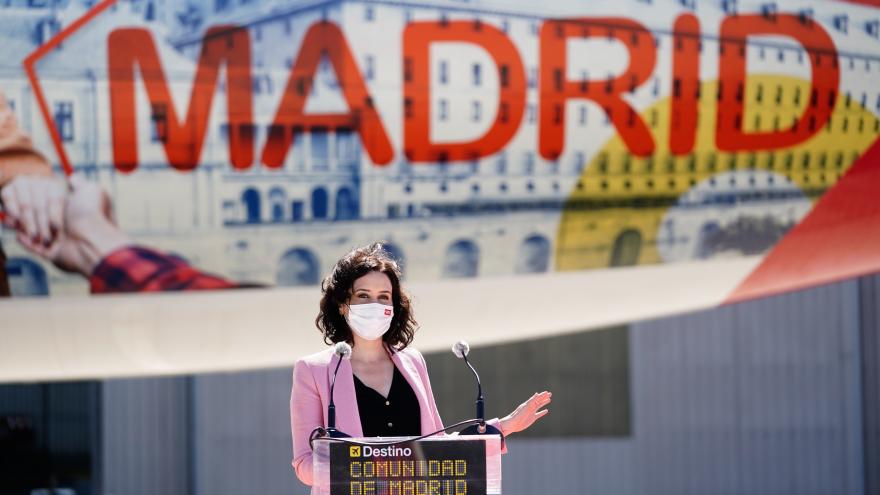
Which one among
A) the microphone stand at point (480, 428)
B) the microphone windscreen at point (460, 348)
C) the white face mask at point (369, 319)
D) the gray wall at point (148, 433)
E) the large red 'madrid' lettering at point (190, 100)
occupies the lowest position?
the gray wall at point (148, 433)

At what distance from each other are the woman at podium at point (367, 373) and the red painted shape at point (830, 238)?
12.4 feet

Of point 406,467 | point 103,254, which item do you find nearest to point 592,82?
point 103,254

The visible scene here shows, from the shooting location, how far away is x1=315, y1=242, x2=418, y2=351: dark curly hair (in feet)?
13.0

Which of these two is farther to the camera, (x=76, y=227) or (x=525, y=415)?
(x=76, y=227)

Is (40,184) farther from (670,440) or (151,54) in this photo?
(670,440)

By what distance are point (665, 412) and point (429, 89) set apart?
11.6 meters

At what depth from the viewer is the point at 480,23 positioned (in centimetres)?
680

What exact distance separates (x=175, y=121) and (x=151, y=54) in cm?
35

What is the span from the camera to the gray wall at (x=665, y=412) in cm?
1762

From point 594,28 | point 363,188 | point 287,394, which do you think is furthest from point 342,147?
point 287,394

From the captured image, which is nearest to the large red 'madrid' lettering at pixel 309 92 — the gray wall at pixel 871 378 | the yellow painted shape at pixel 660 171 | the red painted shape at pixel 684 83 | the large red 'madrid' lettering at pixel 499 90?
the large red 'madrid' lettering at pixel 499 90

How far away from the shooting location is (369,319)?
12.7 ft

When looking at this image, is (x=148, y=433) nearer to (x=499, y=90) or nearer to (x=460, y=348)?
(x=499, y=90)

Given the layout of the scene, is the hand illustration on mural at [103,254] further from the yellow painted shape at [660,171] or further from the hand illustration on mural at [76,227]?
the yellow painted shape at [660,171]
